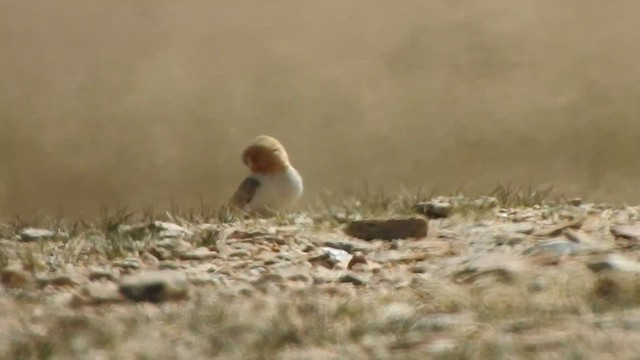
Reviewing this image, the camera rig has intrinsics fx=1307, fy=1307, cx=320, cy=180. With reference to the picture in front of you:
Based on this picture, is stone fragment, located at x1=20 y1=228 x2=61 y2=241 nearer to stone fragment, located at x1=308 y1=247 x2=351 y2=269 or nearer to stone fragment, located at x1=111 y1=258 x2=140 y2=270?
stone fragment, located at x1=111 y1=258 x2=140 y2=270

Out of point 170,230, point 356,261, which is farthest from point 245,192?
point 356,261

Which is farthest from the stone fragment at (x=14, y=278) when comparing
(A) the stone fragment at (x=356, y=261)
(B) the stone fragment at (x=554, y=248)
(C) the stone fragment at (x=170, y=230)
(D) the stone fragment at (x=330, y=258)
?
(B) the stone fragment at (x=554, y=248)

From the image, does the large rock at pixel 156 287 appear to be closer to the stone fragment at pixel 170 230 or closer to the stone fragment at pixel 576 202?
the stone fragment at pixel 170 230

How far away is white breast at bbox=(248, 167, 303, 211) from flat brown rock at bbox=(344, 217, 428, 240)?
0.94 metres

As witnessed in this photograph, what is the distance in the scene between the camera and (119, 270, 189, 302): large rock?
3836mm

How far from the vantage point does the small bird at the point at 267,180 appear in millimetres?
5980

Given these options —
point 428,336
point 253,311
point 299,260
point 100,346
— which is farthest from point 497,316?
point 299,260

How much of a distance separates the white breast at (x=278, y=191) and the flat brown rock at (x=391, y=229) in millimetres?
941

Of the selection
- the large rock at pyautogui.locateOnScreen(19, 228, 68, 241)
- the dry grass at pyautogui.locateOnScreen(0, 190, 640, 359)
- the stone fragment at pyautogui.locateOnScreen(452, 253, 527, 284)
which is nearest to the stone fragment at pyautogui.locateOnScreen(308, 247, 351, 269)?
the dry grass at pyautogui.locateOnScreen(0, 190, 640, 359)

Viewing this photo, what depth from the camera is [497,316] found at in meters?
3.41

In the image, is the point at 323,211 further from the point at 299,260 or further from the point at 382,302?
the point at 382,302

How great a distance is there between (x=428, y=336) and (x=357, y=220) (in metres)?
1.95

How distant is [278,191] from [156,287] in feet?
7.12

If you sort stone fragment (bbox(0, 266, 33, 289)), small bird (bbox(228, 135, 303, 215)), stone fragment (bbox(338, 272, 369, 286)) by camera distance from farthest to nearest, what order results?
small bird (bbox(228, 135, 303, 215)) < stone fragment (bbox(0, 266, 33, 289)) < stone fragment (bbox(338, 272, 369, 286))
